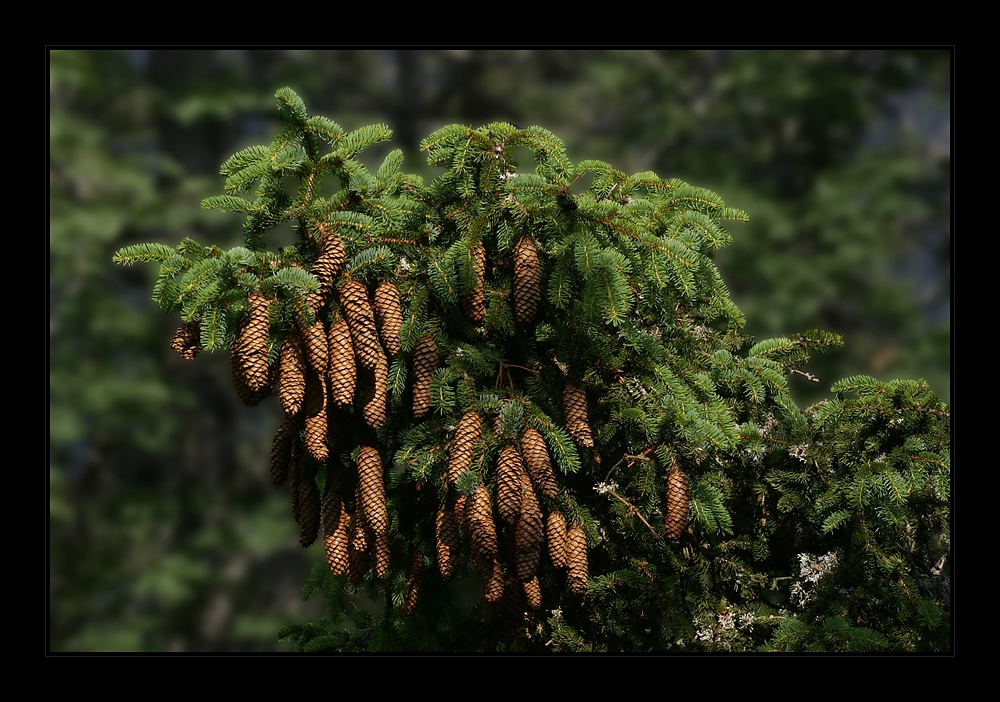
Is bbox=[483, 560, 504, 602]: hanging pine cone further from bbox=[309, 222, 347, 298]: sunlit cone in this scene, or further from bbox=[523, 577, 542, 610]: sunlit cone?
bbox=[309, 222, 347, 298]: sunlit cone

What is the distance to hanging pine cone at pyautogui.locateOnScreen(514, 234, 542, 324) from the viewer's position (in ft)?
7.16

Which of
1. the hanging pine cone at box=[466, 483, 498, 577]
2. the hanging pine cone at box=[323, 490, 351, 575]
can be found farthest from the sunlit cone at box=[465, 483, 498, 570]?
the hanging pine cone at box=[323, 490, 351, 575]

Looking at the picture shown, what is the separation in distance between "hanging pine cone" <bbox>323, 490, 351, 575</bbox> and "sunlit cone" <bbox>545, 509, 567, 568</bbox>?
1.41 feet

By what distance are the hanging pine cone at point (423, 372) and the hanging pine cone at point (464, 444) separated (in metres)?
0.09

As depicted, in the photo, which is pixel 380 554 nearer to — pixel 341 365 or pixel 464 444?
pixel 464 444

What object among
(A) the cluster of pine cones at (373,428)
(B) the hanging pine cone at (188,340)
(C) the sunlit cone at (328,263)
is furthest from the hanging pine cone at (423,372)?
(B) the hanging pine cone at (188,340)

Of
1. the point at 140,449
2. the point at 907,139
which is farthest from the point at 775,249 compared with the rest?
the point at 140,449

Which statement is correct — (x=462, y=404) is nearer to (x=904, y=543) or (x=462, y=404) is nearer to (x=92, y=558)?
(x=904, y=543)

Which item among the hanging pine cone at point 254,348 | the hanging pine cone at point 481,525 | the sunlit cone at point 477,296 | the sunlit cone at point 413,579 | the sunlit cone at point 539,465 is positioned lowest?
the sunlit cone at point 413,579

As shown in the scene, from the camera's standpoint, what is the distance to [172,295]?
2.15 m

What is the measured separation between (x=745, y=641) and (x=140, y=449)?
202 inches

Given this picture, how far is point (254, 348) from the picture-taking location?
203cm

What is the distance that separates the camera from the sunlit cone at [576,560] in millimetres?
2090

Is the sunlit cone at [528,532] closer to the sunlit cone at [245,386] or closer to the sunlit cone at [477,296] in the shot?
the sunlit cone at [477,296]
